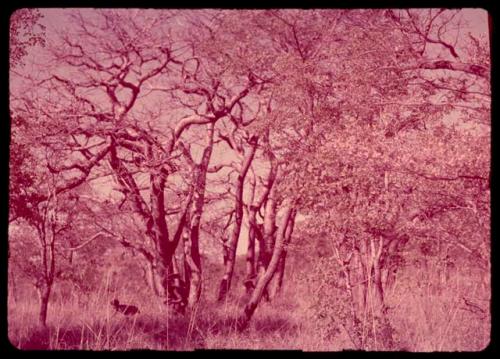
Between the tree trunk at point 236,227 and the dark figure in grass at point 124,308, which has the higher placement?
the tree trunk at point 236,227

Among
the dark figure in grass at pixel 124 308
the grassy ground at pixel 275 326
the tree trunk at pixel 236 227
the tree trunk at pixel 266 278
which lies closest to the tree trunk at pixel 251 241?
the tree trunk at pixel 236 227

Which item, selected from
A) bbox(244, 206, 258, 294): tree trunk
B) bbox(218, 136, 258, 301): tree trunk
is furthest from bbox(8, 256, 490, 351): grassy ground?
bbox(244, 206, 258, 294): tree trunk

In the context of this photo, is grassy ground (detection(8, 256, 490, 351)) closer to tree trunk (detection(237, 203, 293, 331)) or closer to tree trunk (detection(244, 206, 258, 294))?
tree trunk (detection(237, 203, 293, 331))

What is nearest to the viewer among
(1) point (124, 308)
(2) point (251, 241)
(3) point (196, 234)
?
(1) point (124, 308)

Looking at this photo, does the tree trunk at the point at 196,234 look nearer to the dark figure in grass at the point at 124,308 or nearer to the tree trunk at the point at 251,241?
the dark figure in grass at the point at 124,308

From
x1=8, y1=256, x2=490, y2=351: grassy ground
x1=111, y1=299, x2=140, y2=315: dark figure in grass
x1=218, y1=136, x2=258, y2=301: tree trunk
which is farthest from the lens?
x1=218, y1=136, x2=258, y2=301: tree trunk

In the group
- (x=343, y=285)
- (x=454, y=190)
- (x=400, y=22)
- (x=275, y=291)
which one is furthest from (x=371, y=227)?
(x=275, y=291)

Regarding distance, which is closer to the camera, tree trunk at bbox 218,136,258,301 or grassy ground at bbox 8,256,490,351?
grassy ground at bbox 8,256,490,351

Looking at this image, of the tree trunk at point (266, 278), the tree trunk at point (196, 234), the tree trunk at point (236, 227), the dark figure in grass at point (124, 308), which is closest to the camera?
the dark figure in grass at point (124, 308)

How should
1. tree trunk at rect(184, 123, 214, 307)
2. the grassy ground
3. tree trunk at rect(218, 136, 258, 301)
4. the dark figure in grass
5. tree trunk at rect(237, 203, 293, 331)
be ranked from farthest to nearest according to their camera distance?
tree trunk at rect(218, 136, 258, 301) < tree trunk at rect(184, 123, 214, 307) < tree trunk at rect(237, 203, 293, 331) < the dark figure in grass < the grassy ground

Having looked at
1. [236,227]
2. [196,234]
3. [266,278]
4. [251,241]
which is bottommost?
[266,278]

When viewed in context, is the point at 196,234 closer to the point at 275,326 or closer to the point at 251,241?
the point at 275,326

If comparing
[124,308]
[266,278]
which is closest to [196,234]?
[266,278]

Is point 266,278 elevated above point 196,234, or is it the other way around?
point 196,234
